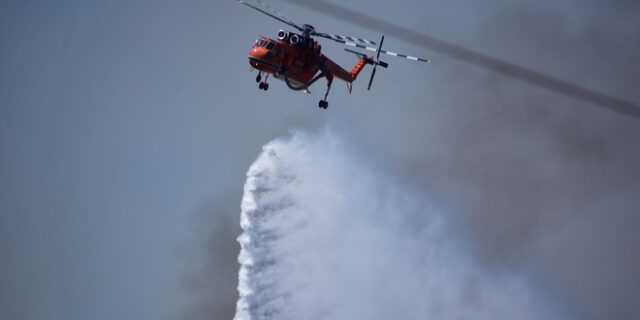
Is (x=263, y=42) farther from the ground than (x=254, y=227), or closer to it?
farther from the ground

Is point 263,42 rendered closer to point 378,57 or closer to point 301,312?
point 378,57

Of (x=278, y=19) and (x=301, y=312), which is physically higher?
(x=278, y=19)

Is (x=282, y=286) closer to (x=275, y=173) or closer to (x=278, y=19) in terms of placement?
(x=275, y=173)

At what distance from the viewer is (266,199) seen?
231 feet

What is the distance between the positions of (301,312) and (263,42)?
11.1 meters

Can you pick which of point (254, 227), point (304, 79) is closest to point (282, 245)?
point (254, 227)

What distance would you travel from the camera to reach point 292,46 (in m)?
66.7

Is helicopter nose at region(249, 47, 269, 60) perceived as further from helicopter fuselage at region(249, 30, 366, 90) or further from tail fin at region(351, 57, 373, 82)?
tail fin at region(351, 57, 373, 82)

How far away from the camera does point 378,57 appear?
70875mm

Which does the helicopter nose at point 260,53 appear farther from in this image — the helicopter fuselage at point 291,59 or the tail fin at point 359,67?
the tail fin at point 359,67

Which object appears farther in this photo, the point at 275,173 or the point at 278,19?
the point at 275,173

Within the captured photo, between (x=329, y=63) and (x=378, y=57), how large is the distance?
9.58ft

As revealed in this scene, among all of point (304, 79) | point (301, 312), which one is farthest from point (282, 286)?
point (304, 79)

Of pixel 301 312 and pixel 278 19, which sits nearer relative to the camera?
pixel 278 19
